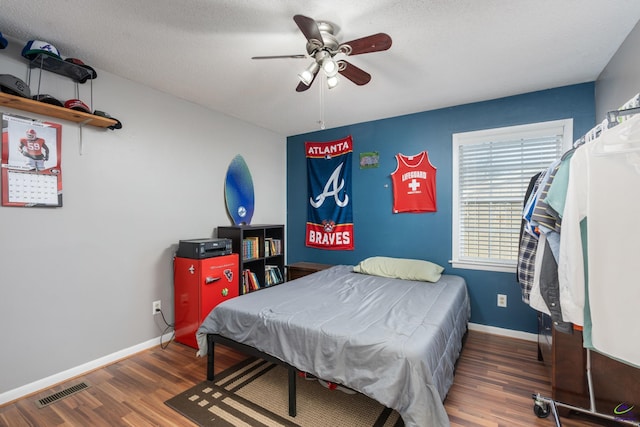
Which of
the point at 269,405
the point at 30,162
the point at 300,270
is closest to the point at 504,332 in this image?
the point at 300,270

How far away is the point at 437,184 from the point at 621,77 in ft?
5.32

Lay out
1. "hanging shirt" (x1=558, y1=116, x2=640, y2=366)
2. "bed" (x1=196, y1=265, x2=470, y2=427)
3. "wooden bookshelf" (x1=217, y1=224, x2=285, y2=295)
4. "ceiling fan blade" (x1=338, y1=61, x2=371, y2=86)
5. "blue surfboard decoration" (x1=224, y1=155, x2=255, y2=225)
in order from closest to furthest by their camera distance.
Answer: "hanging shirt" (x1=558, y1=116, x2=640, y2=366) < "bed" (x1=196, y1=265, x2=470, y2=427) < "ceiling fan blade" (x1=338, y1=61, x2=371, y2=86) < "wooden bookshelf" (x1=217, y1=224, x2=285, y2=295) < "blue surfboard decoration" (x1=224, y1=155, x2=255, y2=225)

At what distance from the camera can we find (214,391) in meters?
2.01

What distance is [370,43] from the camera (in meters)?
1.67

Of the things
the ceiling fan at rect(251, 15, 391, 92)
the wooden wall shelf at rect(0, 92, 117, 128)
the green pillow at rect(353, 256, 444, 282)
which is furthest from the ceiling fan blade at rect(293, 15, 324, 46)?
the green pillow at rect(353, 256, 444, 282)

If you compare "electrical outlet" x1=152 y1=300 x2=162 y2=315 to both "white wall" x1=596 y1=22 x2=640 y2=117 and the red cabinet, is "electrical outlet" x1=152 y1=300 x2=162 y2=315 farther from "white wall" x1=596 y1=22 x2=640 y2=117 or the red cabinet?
"white wall" x1=596 y1=22 x2=640 y2=117

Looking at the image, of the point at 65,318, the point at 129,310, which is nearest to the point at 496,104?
the point at 129,310

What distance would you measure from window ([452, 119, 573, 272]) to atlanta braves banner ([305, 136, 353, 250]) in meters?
1.35

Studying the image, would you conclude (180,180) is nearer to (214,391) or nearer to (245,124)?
(245,124)

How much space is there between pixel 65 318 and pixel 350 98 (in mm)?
3161

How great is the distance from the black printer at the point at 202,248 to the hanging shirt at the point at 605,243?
2.59 metres

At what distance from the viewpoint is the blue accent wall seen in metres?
2.81

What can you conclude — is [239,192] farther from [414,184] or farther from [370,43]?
[370,43]

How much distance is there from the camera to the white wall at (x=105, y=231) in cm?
200
